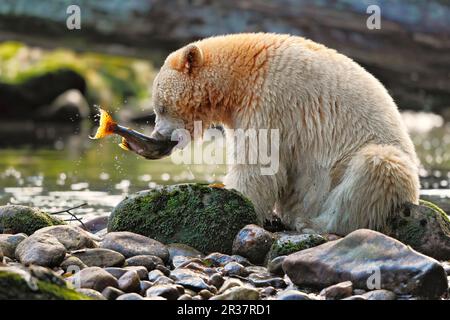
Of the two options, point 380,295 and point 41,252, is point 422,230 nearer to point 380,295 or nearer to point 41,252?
point 380,295

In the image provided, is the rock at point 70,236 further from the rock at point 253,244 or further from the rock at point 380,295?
the rock at point 380,295

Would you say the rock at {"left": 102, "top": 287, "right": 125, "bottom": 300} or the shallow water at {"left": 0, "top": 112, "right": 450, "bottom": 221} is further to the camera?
the shallow water at {"left": 0, "top": 112, "right": 450, "bottom": 221}

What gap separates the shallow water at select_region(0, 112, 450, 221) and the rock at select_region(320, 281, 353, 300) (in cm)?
370

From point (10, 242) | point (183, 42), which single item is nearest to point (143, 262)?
point (10, 242)

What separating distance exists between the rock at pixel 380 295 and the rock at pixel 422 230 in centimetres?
166

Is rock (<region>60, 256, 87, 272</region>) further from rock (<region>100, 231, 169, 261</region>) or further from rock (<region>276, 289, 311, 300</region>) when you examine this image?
rock (<region>276, 289, 311, 300</region>)

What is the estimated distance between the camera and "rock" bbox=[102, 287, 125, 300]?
223 inches

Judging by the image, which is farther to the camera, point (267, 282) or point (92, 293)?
point (267, 282)

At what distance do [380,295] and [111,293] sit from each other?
1808 mm

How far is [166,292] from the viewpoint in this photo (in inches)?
226

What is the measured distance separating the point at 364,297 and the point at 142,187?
702 cm

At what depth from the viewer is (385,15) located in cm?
1706

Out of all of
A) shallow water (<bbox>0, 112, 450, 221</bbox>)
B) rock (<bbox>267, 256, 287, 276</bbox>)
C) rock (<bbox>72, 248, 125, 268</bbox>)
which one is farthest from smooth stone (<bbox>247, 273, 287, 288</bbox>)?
shallow water (<bbox>0, 112, 450, 221</bbox>)
